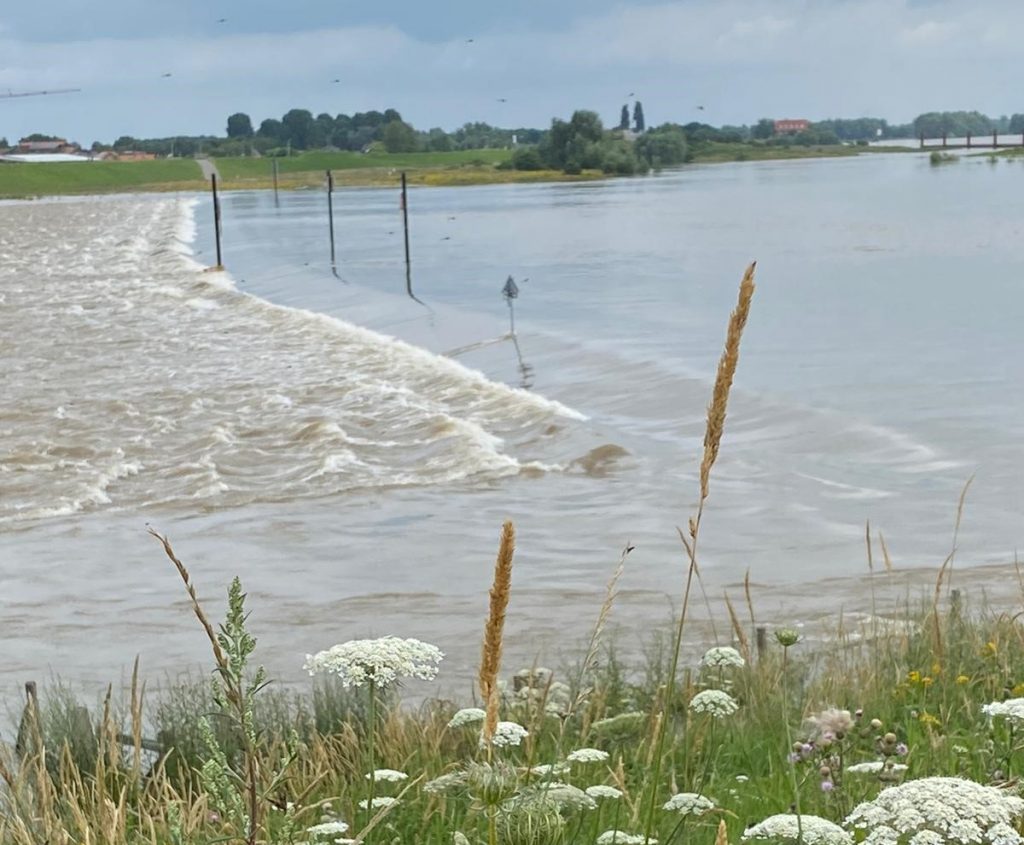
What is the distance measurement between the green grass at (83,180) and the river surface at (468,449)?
138m

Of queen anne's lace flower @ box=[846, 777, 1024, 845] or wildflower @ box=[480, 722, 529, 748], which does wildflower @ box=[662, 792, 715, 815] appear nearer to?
wildflower @ box=[480, 722, 529, 748]

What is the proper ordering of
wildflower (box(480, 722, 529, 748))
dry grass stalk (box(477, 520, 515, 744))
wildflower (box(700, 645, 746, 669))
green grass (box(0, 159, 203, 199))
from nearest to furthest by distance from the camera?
dry grass stalk (box(477, 520, 515, 744)), wildflower (box(480, 722, 529, 748)), wildflower (box(700, 645, 746, 669)), green grass (box(0, 159, 203, 199))

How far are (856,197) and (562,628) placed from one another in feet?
331

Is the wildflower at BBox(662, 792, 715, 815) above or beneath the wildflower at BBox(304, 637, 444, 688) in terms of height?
beneath

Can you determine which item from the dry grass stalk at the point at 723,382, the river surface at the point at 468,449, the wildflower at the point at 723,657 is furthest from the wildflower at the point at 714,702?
the river surface at the point at 468,449

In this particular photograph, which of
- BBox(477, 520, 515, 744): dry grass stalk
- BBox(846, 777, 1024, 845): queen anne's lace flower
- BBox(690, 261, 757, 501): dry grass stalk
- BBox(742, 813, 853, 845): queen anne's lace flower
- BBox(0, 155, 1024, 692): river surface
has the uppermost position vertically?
BBox(690, 261, 757, 501): dry grass stalk

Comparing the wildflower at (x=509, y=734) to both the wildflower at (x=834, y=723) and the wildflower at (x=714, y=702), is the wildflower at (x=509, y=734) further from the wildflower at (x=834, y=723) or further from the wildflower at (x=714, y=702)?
the wildflower at (x=834, y=723)

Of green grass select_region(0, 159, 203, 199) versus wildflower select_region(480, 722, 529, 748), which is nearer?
wildflower select_region(480, 722, 529, 748)

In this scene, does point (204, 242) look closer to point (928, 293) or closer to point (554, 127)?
point (928, 293)

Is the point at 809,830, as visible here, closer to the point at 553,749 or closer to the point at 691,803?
the point at 691,803

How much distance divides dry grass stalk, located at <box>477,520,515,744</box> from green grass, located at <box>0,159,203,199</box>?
185568mm

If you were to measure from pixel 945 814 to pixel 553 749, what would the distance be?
9.56ft

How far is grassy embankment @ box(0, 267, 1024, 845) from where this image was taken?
8.02 ft

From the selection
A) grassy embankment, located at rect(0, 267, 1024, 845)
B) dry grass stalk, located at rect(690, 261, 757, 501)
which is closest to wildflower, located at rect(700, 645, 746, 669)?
grassy embankment, located at rect(0, 267, 1024, 845)
